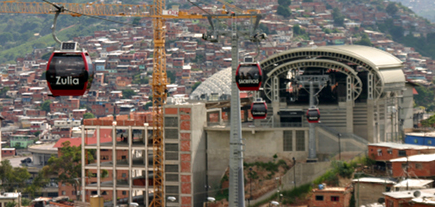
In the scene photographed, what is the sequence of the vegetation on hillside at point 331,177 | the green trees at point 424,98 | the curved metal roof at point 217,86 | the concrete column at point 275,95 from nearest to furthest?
the vegetation on hillside at point 331,177, the concrete column at point 275,95, the curved metal roof at point 217,86, the green trees at point 424,98

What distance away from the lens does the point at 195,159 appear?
70.4 meters

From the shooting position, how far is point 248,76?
3897cm

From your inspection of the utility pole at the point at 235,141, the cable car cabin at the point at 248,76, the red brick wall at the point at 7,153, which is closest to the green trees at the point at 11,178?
the red brick wall at the point at 7,153

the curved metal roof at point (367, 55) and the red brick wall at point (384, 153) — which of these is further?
the curved metal roof at point (367, 55)

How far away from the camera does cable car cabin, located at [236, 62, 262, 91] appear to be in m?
38.9

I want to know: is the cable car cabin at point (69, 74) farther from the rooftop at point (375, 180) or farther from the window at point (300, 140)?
the window at point (300, 140)

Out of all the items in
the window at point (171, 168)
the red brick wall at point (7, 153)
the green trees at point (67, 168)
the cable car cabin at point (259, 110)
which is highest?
the cable car cabin at point (259, 110)

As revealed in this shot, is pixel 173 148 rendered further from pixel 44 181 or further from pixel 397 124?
pixel 44 181

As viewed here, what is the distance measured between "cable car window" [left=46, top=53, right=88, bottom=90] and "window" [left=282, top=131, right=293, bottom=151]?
44.5 m

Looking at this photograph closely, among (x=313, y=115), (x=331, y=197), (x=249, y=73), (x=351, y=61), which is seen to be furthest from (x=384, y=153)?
(x=249, y=73)

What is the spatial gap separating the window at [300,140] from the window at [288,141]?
0.47 m

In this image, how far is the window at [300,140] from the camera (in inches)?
2702

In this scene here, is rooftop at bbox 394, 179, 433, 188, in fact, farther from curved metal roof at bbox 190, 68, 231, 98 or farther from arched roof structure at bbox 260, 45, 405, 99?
curved metal roof at bbox 190, 68, 231, 98

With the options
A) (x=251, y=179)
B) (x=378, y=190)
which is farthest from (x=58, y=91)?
(x=251, y=179)
